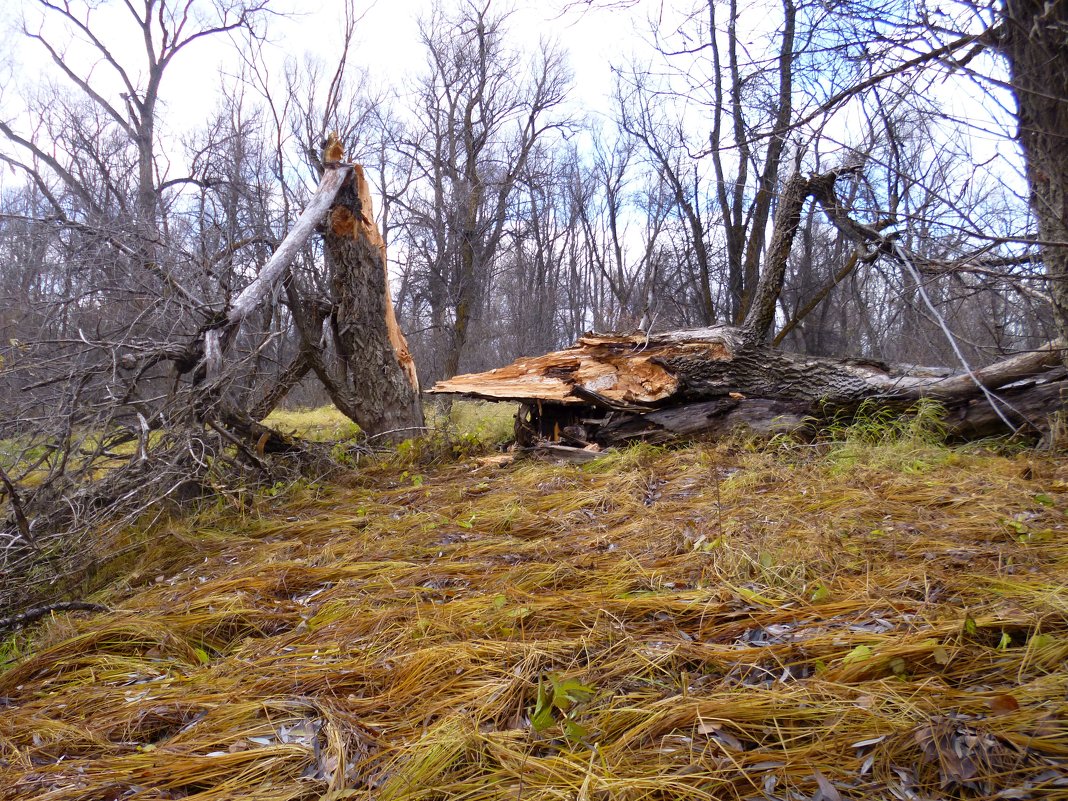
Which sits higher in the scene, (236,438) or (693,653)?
(236,438)

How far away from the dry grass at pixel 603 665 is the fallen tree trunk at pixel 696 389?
5.33 feet

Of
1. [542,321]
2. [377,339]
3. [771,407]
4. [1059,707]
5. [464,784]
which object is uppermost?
[542,321]

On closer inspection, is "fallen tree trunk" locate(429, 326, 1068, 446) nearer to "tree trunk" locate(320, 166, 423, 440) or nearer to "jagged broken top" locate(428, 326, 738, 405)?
"jagged broken top" locate(428, 326, 738, 405)

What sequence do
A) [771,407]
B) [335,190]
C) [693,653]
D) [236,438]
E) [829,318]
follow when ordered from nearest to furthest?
[693,653] → [236,438] → [771,407] → [335,190] → [829,318]

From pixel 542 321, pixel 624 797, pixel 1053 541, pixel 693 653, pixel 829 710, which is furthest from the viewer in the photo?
pixel 542 321

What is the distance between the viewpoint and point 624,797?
1.35m

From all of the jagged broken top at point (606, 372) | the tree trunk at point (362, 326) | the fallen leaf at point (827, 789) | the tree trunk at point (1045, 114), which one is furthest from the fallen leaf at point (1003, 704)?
the tree trunk at point (362, 326)

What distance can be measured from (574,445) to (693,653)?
4.14m

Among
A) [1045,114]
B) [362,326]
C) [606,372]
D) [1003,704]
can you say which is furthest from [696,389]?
[1003,704]

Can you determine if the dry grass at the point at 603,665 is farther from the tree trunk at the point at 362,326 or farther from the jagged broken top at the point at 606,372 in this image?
the tree trunk at the point at 362,326

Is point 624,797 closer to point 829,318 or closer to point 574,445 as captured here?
point 574,445

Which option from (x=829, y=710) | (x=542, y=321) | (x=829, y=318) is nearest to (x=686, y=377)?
(x=829, y=710)

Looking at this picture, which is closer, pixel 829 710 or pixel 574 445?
pixel 829 710

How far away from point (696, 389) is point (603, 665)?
421 cm
